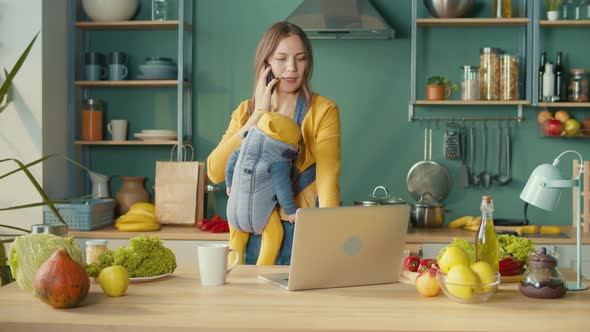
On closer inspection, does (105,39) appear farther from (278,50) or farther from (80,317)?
(80,317)

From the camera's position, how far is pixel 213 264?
2021mm

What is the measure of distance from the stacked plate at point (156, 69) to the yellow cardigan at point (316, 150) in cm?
150

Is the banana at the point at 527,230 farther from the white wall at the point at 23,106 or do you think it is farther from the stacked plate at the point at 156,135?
the white wall at the point at 23,106

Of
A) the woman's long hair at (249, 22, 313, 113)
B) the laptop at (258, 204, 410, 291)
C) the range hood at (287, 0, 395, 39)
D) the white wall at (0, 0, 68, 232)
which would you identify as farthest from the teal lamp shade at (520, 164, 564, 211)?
the white wall at (0, 0, 68, 232)

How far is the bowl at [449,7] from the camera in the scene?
13.4 ft

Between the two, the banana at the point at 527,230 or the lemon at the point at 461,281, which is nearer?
the lemon at the point at 461,281

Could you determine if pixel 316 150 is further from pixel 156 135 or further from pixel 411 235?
pixel 156 135

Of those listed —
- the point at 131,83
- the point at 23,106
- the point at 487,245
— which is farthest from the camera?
the point at 131,83

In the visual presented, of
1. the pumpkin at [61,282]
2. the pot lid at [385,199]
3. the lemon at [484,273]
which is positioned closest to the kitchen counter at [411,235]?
the pot lid at [385,199]

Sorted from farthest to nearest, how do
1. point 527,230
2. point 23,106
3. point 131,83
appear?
point 131,83 → point 23,106 → point 527,230

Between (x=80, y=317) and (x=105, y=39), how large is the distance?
312 centimetres

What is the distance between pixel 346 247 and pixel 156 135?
8.25ft

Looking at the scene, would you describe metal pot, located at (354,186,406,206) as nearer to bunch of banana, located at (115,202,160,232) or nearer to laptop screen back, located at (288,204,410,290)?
bunch of banana, located at (115,202,160,232)

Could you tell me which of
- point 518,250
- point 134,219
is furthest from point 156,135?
point 518,250
